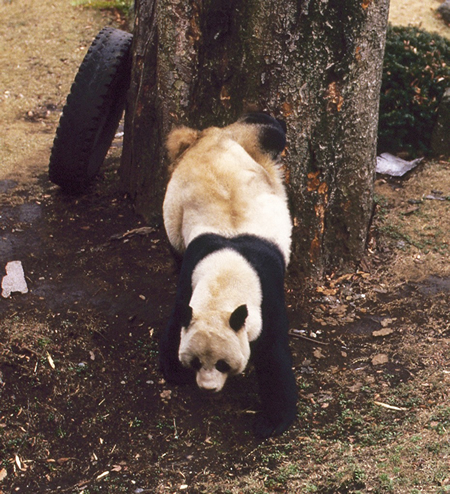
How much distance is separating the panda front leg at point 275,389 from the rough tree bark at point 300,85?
1631 mm

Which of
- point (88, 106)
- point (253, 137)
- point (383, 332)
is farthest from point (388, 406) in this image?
point (88, 106)

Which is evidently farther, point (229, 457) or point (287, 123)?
point (287, 123)

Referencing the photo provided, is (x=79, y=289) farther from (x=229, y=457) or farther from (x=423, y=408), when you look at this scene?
(x=423, y=408)

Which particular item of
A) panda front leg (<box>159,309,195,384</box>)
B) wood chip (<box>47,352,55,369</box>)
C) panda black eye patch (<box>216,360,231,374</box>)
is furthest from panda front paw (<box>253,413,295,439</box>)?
wood chip (<box>47,352,55,369</box>)

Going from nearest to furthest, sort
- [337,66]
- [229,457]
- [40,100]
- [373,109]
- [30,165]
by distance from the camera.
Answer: [229,457] < [337,66] < [373,109] < [30,165] < [40,100]

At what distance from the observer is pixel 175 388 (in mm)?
4375

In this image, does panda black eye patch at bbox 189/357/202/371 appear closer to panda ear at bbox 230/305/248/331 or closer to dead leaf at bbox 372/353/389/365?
panda ear at bbox 230/305/248/331

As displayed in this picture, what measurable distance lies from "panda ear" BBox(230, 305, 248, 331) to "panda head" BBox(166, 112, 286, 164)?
5.00 ft

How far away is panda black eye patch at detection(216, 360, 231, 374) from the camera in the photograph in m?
3.41

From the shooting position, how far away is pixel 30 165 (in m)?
7.49

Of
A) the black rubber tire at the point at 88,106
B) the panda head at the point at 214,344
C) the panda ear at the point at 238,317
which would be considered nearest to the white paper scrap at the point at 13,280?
the black rubber tire at the point at 88,106

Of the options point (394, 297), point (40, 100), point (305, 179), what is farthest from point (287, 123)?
point (40, 100)

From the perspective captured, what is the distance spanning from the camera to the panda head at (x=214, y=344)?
3318 millimetres

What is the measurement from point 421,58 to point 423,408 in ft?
17.0
